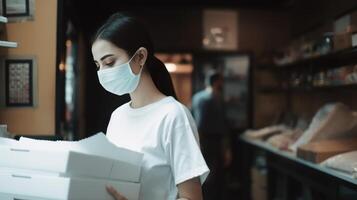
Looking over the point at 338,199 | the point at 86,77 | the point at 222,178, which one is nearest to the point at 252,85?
the point at 222,178

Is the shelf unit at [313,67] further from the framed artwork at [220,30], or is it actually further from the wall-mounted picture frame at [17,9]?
the wall-mounted picture frame at [17,9]

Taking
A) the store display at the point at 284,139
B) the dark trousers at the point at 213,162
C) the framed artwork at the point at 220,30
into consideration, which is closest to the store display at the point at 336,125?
the store display at the point at 284,139

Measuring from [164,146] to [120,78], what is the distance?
255mm

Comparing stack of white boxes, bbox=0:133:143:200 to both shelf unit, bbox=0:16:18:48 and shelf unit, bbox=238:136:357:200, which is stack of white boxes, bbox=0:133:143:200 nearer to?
shelf unit, bbox=0:16:18:48

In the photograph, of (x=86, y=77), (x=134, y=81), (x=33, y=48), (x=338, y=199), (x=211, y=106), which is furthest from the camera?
(x=86, y=77)

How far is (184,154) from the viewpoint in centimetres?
117

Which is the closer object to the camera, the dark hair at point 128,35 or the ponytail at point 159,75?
the dark hair at point 128,35

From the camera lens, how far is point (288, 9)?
209 inches

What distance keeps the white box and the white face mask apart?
0.23 meters

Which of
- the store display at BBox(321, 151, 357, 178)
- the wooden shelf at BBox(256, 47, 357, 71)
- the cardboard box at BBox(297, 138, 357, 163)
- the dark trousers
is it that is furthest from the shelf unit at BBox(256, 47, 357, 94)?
the dark trousers

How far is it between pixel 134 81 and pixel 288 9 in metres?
4.43

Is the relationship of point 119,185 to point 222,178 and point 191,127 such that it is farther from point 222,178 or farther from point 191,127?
point 222,178

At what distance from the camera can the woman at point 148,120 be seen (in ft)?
3.86

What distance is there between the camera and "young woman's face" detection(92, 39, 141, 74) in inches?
48.6
